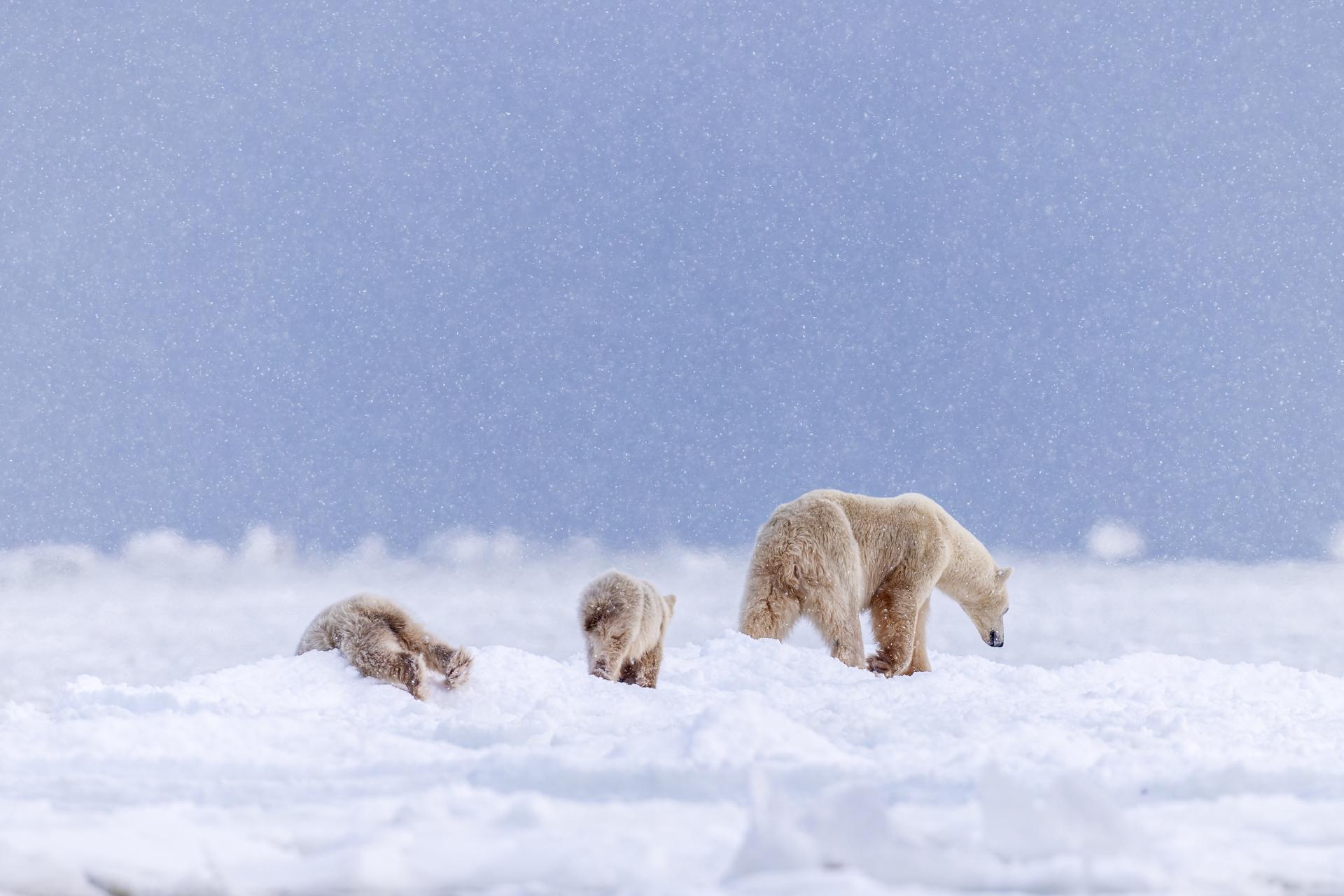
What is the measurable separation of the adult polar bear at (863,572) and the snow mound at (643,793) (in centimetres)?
312

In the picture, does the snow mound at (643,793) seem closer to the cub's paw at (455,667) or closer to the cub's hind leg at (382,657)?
the cub's hind leg at (382,657)

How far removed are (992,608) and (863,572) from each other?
284 centimetres

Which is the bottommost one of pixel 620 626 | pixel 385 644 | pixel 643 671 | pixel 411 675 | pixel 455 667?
pixel 411 675

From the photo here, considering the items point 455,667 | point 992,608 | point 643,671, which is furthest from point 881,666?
point 455,667

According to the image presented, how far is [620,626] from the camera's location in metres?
9.72

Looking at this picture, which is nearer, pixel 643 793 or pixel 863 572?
pixel 643 793

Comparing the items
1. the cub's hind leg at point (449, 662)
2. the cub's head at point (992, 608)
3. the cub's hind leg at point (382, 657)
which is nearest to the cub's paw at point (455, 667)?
the cub's hind leg at point (449, 662)

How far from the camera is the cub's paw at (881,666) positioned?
38.6ft

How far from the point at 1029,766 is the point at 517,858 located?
2488 millimetres

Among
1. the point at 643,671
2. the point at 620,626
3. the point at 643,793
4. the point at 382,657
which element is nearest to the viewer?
the point at 643,793

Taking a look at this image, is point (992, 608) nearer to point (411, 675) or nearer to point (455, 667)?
point (455, 667)

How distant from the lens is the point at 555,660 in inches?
402

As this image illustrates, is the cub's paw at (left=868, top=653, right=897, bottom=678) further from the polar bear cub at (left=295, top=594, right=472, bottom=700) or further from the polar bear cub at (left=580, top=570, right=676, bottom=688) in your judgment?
the polar bear cub at (left=295, top=594, right=472, bottom=700)

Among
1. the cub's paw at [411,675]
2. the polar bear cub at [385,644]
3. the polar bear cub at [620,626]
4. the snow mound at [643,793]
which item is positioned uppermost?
the polar bear cub at [620,626]
